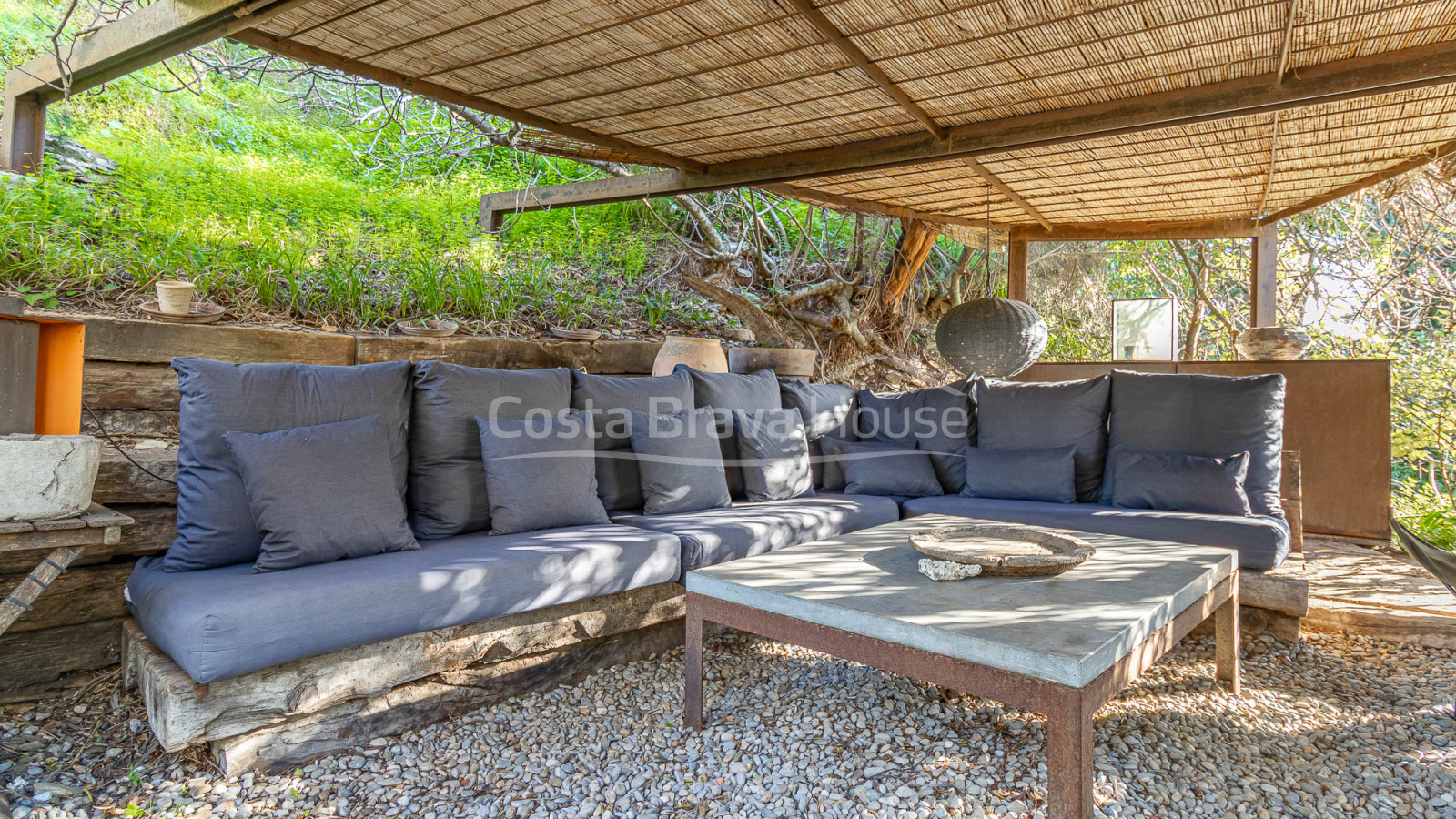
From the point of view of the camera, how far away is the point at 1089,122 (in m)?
3.20

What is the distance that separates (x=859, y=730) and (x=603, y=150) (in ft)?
9.88

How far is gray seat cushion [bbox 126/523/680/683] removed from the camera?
6.03ft

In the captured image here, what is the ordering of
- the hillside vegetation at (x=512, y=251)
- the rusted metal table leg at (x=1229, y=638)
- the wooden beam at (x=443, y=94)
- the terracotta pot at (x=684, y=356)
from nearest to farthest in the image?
the rusted metal table leg at (x=1229, y=638), the wooden beam at (x=443, y=94), the hillside vegetation at (x=512, y=251), the terracotta pot at (x=684, y=356)

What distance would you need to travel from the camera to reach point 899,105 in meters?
3.21

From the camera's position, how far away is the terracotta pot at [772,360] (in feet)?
16.1

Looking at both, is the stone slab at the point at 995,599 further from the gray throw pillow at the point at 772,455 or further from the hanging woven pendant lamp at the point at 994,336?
the hanging woven pendant lamp at the point at 994,336

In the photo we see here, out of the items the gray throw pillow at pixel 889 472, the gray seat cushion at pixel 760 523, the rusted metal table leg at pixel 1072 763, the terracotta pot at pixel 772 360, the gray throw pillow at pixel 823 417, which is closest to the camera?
Result: the rusted metal table leg at pixel 1072 763

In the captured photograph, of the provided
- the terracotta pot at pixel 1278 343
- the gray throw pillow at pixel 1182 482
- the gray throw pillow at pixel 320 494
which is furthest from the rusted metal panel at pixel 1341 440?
the gray throw pillow at pixel 320 494

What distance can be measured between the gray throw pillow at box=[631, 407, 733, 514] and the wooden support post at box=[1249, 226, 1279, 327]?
411 centimetres

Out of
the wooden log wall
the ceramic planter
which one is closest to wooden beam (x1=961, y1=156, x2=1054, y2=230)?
the wooden log wall

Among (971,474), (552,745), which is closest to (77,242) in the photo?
(552,745)

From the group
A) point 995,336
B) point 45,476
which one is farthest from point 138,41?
point 995,336

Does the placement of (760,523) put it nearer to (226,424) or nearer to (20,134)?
(226,424)

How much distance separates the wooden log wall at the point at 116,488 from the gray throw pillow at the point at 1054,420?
3.26 meters
